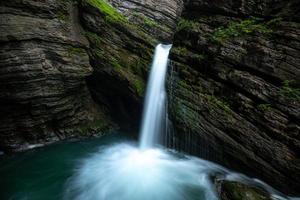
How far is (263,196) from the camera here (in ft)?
25.6

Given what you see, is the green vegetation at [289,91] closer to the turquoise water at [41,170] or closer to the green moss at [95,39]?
the turquoise water at [41,170]

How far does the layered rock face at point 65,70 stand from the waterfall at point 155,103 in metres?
0.54

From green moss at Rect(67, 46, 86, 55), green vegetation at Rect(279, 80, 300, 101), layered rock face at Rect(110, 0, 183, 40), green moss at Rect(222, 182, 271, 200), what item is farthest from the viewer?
layered rock face at Rect(110, 0, 183, 40)

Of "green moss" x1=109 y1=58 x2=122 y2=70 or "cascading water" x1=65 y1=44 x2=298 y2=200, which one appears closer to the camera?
"cascading water" x1=65 y1=44 x2=298 y2=200

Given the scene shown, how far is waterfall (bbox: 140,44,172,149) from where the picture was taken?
1188 centimetres

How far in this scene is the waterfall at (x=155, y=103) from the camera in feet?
39.0

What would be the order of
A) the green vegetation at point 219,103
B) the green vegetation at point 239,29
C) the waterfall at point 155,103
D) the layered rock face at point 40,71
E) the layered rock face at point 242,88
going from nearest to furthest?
the layered rock face at point 242,88
the green vegetation at point 239,29
the green vegetation at point 219,103
the layered rock face at point 40,71
the waterfall at point 155,103

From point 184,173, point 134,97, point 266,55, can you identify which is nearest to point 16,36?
point 134,97

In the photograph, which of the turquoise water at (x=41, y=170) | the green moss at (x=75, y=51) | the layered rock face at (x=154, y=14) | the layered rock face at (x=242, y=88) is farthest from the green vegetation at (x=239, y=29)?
the turquoise water at (x=41, y=170)

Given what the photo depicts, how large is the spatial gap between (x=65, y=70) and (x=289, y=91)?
8736 millimetres

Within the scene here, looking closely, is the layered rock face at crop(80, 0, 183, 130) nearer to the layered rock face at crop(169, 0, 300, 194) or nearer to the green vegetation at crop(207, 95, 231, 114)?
the layered rock face at crop(169, 0, 300, 194)

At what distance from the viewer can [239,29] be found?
32.3 ft

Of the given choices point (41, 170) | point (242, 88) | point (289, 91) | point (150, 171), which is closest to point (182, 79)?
point (242, 88)

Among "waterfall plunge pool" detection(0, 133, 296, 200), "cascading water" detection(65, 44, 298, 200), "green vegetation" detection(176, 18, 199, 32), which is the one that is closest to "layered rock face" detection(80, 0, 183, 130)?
"cascading water" detection(65, 44, 298, 200)
